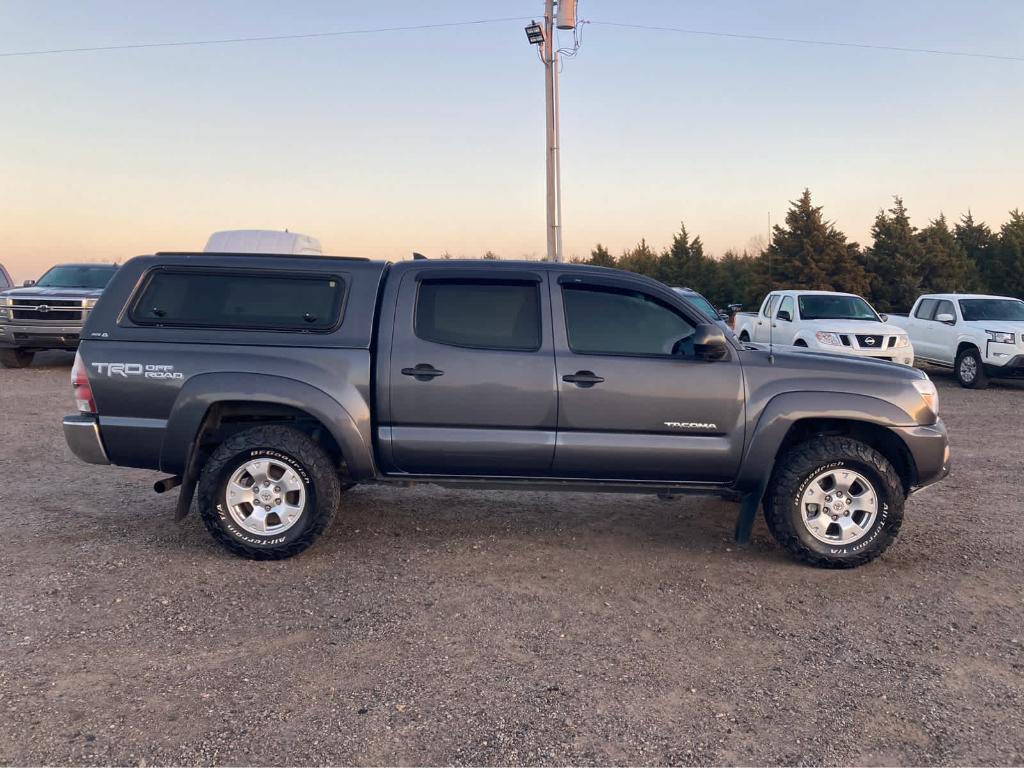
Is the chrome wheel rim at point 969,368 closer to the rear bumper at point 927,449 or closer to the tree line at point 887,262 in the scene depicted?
the rear bumper at point 927,449

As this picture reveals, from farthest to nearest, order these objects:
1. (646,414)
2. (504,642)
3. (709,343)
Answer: (646,414) < (709,343) < (504,642)

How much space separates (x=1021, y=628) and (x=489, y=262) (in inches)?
141

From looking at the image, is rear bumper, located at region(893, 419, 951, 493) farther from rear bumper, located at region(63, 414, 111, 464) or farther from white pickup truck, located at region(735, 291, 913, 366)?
white pickup truck, located at region(735, 291, 913, 366)

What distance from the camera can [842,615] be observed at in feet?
14.0

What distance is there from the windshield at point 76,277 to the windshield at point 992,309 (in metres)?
15.9

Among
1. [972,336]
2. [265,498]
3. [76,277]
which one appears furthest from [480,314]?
[76,277]

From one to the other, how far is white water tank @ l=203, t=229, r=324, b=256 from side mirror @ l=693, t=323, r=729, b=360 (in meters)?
9.32

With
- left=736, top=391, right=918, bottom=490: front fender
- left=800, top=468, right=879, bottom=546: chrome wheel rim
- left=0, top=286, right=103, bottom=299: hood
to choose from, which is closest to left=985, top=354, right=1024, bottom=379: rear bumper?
left=736, top=391, right=918, bottom=490: front fender

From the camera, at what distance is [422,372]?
16.1ft

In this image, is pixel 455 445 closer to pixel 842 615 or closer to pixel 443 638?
pixel 443 638

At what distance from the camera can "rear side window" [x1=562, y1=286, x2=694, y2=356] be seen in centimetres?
503

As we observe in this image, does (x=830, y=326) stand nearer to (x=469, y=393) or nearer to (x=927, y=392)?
(x=927, y=392)

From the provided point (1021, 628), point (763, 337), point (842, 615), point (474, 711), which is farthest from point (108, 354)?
point (763, 337)

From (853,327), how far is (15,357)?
49.7 feet
